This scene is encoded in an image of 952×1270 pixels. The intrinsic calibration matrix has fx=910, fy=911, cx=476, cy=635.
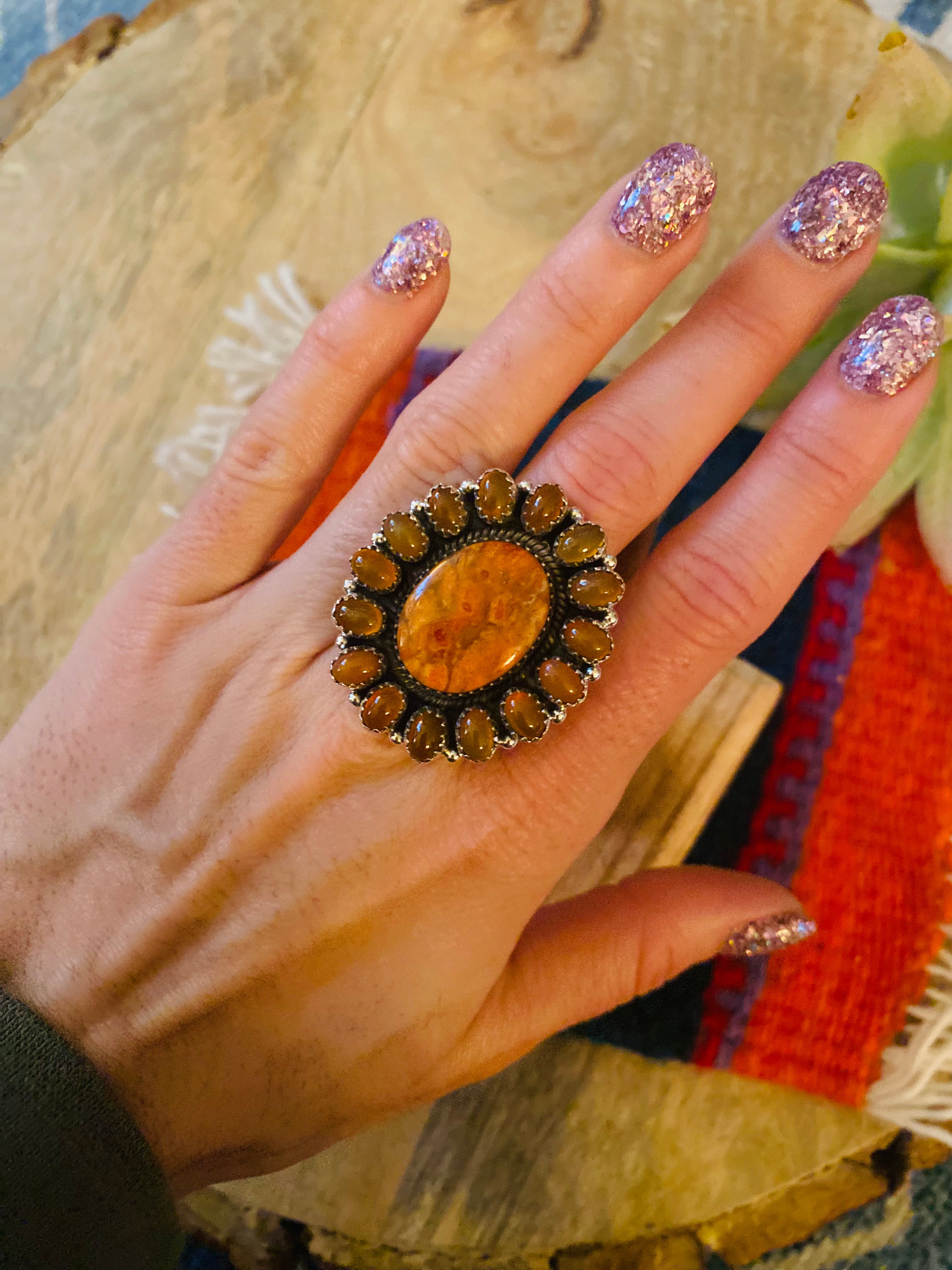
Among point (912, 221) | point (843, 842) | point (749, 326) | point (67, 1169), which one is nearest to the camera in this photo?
point (67, 1169)

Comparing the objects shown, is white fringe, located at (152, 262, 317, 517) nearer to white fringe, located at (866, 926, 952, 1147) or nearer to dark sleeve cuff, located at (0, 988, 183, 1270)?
dark sleeve cuff, located at (0, 988, 183, 1270)

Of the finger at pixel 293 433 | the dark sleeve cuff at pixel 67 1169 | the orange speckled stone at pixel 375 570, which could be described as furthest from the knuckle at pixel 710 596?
the dark sleeve cuff at pixel 67 1169

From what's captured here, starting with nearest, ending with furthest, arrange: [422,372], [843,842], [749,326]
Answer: [749,326]
[843,842]
[422,372]

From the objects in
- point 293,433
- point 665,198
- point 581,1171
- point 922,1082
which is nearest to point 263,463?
point 293,433

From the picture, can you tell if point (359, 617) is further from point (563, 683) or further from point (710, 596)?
point (710, 596)

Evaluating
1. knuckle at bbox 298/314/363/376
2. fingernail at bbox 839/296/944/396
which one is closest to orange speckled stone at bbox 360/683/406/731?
knuckle at bbox 298/314/363/376

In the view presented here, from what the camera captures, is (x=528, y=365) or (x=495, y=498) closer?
(x=495, y=498)
